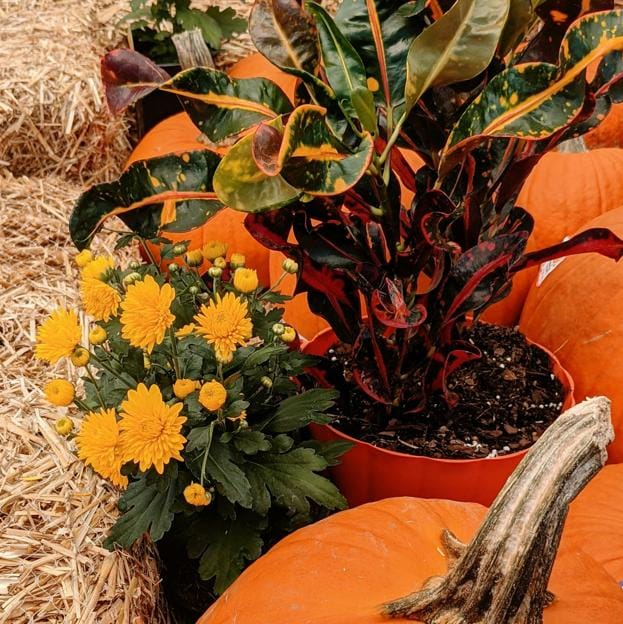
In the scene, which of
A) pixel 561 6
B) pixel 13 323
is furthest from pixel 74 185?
pixel 561 6

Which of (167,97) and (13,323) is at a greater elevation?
(167,97)

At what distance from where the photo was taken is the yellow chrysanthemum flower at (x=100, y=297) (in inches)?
31.8

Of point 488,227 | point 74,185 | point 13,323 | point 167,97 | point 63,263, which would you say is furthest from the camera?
point 167,97

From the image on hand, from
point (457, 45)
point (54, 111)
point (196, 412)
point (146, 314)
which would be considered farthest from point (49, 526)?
point (54, 111)

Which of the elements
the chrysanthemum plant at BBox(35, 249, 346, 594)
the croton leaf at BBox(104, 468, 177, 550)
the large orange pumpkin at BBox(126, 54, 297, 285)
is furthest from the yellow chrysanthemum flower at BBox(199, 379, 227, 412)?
the large orange pumpkin at BBox(126, 54, 297, 285)

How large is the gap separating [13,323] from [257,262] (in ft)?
1.74

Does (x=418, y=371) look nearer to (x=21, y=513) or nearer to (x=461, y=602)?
(x=461, y=602)

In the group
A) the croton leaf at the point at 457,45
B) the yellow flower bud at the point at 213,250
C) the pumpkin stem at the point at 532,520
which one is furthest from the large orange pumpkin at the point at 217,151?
the pumpkin stem at the point at 532,520

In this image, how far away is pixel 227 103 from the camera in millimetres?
802

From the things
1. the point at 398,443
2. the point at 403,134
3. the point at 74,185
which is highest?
the point at 403,134

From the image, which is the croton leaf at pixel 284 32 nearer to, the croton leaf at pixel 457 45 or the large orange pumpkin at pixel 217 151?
the croton leaf at pixel 457 45

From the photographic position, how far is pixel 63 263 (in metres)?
1.50

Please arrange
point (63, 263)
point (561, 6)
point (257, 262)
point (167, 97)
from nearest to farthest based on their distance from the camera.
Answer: point (561, 6) < point (63, 263) < point (257, 262) < point (167, 97)

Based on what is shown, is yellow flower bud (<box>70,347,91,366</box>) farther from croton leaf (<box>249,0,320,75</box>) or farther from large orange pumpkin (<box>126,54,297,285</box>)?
large orange pumpkin (<box>126,54,297,285</box>)
